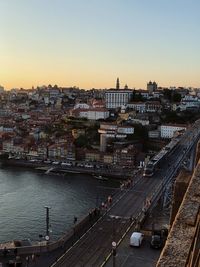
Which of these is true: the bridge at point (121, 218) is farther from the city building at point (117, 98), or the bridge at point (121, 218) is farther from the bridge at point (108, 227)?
the city building at point (117, 98)

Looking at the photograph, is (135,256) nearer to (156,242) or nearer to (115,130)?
(156,242)

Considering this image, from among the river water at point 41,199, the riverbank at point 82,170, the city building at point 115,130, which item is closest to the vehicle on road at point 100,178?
the river water at point 41,199

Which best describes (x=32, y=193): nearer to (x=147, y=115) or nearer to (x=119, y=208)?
(x=119, y=208)

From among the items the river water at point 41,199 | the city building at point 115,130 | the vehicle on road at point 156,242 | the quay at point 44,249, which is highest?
the city building at point 115,130

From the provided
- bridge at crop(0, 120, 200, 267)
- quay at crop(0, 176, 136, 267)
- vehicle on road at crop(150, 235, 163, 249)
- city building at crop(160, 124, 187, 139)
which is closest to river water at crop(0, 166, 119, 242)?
bridge at crop(0, 120, 200, 267)

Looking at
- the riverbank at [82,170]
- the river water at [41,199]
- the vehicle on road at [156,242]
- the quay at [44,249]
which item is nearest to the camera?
the quay at [44,249]

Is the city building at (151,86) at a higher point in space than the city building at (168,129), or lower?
higher

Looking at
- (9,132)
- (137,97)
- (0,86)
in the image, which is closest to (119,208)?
(9,132)

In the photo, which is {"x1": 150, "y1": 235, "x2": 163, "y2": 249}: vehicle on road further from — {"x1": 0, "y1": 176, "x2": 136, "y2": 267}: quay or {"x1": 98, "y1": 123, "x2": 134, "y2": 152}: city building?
{"x1": 98, "y1": 123, "x2": 134, "y2": 152}: city building
